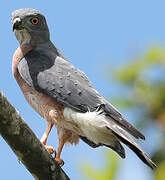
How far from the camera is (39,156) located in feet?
12.8

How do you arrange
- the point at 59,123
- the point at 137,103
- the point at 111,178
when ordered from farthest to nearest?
the point at 59,123
the point at 137,103
the point at 111,178

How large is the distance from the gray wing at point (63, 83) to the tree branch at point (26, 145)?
894 millimetres

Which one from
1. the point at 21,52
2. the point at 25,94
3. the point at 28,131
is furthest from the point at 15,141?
the point at 21,52

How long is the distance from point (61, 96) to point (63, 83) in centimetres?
21

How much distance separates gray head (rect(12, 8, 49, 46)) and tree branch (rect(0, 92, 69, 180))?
6.82 ft

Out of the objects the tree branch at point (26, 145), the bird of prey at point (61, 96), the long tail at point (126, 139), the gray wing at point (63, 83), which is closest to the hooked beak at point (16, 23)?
the bird of prey at point (61, 96)

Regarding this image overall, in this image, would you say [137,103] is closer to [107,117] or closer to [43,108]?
[107,117]

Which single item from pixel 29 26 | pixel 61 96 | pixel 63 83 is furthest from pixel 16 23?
pixel 61 96

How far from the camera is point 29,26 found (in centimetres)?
559

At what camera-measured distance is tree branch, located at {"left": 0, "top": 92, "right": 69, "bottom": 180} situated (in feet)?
11.5

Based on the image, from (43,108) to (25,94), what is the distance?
373mm

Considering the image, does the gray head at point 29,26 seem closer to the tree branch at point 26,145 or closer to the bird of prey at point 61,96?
the bird of prey at point 61,96

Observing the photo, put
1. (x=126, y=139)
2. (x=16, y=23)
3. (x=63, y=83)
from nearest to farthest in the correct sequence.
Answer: (x=126, y=139) → (x=63, y=83) → (x=16, y=23)

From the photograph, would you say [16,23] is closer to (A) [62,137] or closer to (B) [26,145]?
(A) [62,137]
